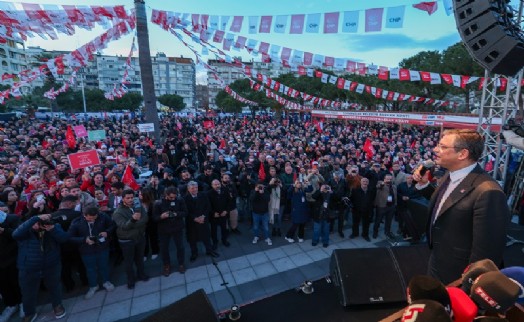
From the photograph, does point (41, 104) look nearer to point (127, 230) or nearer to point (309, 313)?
point (127, 230)

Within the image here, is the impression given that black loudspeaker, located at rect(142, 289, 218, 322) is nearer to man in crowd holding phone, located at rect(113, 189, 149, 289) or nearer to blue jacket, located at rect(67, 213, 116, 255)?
man in crowd holding phone, located at rect(113, 189, 149, 289)

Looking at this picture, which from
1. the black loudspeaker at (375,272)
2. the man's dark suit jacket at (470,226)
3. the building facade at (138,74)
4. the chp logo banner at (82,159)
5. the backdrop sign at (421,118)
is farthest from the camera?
the building facade at (138,74)

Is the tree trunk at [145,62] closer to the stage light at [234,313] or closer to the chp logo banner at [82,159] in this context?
the chp logo banner at [82,159]

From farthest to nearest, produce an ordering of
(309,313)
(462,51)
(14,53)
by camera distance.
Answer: (14,53), (462,51), (309,313)

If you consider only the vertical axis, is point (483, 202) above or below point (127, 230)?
above

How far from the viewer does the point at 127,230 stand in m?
5.16

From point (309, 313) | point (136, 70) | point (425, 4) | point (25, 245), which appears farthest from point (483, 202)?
point (136, 70)

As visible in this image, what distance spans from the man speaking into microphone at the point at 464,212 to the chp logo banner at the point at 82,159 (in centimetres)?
853

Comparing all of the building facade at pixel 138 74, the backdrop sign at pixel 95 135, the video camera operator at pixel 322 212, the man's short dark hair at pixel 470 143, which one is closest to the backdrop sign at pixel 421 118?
the video camera operator at pixel 322 212

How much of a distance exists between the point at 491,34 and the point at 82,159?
1028 cm

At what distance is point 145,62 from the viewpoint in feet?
43.2

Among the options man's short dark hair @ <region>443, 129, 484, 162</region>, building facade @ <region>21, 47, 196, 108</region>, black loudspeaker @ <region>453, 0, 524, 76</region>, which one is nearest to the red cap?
man's short dark hair @ <region>443, 129, 484, 162</region>

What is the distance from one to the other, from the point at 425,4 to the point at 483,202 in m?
7.98

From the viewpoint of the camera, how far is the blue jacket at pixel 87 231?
191 inches
